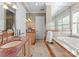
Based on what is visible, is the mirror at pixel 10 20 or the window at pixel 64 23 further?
the window at pixel 64 23

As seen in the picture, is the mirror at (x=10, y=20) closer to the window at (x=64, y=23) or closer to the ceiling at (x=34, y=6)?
the ceiling at (x=34, y=6)

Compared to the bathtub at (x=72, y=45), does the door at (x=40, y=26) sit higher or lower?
higher

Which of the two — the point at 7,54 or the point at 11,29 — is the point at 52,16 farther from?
the point at 7,54

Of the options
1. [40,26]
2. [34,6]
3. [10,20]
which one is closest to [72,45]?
[10,20]

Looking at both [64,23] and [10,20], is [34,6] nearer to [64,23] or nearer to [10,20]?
[64,23]

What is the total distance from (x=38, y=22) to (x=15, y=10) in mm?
5066

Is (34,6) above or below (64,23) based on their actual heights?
above

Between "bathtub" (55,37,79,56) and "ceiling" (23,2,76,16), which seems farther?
"bathtub" (55,37,79,56)

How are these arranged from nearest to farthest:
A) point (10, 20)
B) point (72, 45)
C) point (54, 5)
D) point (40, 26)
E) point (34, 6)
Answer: point (72, 45) < point (10, 20) < point (54, 5) < point (34, 6) < point (40, 26)

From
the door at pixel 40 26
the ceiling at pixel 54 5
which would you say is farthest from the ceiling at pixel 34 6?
the door at pixel 40 26

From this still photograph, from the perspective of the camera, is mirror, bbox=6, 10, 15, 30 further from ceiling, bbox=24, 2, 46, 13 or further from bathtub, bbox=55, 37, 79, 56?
bathtub, bbox=55, 37, 79, 56

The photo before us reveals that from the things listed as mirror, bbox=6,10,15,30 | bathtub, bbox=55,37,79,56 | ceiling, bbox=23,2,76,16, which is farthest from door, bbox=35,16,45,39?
mirror, bbox=6,10,15,30

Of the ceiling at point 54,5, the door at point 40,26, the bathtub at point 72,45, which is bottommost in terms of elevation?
the bathtub at point 72,45

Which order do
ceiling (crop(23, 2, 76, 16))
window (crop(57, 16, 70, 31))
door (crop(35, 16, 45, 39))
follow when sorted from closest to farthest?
ceiling (crop(23, 2, 76, 16)) → window (crop(57, 16, 70, 31)) → door (crop(35, 16, 45, 39))
